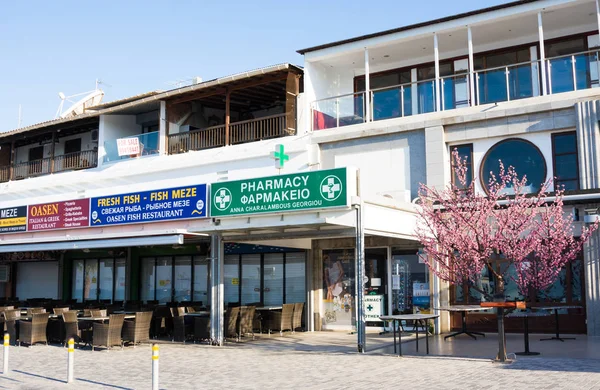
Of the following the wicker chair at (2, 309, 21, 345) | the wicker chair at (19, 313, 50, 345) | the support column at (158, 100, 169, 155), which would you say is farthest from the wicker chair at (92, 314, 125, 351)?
the support column at (158, 100, 169, 155)

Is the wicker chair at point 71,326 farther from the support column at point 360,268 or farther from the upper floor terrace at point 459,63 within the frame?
the upper floor terrace at point 459,63

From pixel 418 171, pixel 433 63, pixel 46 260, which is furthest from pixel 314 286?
pixel 46 260

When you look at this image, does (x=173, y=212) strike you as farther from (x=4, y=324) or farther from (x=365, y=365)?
(x=365, y=365)

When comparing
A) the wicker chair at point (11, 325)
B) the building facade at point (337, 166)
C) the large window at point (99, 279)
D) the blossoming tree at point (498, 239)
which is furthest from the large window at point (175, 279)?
the blossoming tree at point (498, 239)

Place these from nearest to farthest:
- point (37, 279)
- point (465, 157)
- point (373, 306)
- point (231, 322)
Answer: point (231, 322) → point (465, 157) → point (373, 306) → point (37, 279)

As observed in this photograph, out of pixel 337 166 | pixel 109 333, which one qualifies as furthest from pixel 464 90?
pixel 109 333

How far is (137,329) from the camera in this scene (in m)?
16.1

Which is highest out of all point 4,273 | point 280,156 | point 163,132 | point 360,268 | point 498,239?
point 163,132

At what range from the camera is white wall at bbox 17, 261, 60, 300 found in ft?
92.4

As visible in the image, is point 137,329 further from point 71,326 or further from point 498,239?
point 498,239

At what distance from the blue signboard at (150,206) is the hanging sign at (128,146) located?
527 centimetres

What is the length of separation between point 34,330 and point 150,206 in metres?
4.47

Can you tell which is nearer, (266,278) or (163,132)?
(266,278)

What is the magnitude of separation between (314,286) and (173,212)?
5.02 meters
